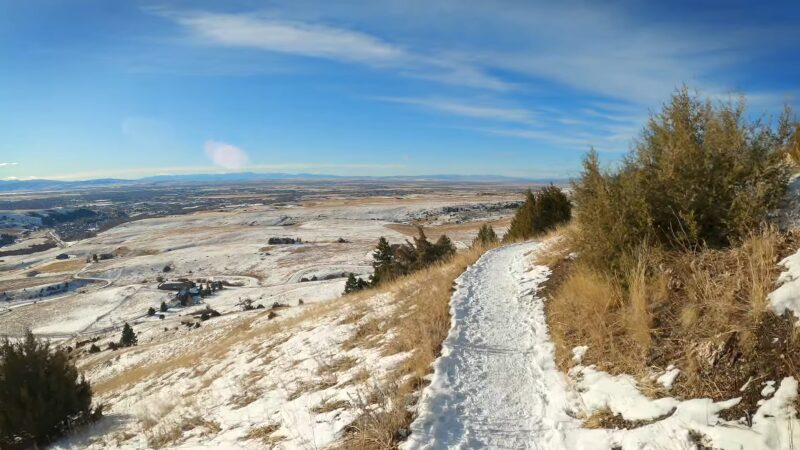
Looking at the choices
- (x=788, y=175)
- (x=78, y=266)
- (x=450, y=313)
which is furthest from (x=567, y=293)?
(x=78, y=266)

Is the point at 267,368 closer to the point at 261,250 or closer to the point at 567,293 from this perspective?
the point at 567,293

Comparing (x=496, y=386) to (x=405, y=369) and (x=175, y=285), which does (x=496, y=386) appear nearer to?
(x=405, y=369)

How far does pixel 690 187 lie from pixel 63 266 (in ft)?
366

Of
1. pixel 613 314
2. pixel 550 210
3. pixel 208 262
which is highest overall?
pixel 550 210

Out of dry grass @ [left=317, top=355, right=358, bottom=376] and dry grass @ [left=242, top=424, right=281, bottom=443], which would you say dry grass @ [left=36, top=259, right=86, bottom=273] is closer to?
dry grass @ [left=317, top=355, right=358, bottom=376]

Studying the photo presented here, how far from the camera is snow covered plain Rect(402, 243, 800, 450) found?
341 cm

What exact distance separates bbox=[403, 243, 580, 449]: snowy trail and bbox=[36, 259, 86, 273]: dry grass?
101m

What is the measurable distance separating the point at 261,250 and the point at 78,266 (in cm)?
3801

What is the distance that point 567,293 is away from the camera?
7.77 meters

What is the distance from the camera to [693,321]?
481 centimetres

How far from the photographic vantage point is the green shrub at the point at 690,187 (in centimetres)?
599

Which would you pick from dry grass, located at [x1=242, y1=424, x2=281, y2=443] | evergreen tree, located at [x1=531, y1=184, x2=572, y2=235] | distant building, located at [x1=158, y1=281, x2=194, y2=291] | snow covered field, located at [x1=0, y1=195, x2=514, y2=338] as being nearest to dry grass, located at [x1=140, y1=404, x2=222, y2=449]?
dry grass, located at [x1=242, y1=424, x2=281, y2=443]

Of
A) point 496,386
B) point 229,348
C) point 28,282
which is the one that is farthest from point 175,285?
point 496,386

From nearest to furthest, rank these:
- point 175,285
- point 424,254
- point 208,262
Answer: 1. point 424,254
2. point 175,285
3. point 208,262
